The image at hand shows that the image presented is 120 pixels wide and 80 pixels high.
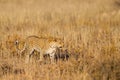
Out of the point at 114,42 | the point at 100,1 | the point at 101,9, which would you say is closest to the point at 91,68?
the point at 114,42

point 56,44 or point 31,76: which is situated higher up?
point 56,44

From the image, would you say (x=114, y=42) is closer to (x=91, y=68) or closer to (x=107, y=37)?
(x=107, y=37)

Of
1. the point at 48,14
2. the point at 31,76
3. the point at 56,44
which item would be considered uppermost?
the point at 48,14

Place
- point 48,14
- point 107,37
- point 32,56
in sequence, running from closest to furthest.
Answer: point 32,56, point 107,37, point 48,14

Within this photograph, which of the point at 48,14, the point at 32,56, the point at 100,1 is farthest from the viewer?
the point at 100,1

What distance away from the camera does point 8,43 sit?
962 cm

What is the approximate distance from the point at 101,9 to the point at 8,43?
734cm

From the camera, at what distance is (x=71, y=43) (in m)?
9.84

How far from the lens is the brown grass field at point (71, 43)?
7.43 metres

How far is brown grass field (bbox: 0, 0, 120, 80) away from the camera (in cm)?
743

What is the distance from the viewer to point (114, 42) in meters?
9.81

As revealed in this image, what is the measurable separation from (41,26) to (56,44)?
472 centimetres

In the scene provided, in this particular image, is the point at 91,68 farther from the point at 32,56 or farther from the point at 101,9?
the point at 101,9

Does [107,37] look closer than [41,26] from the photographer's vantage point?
Yes
